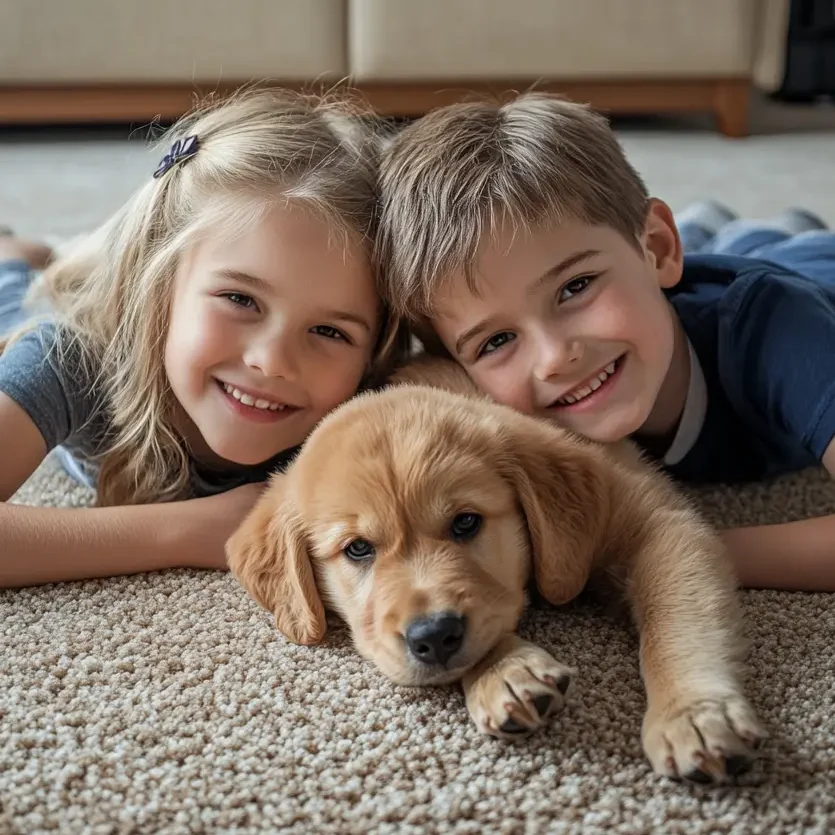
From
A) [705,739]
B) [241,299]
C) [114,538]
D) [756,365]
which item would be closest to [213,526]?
[114,538]

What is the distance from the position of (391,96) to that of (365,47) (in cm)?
28

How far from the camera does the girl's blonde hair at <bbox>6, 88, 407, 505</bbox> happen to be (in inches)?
72.1

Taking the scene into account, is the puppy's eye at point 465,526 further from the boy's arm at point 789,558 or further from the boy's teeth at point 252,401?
the boy's teeth at point 252,401

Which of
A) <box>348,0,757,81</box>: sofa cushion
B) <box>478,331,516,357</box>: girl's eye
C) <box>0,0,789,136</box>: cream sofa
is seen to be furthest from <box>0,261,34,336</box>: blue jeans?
<box>348,0,757,81</box>: sofa cushion

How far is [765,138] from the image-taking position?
5.27 metres

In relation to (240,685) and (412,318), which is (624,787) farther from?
(412,318)

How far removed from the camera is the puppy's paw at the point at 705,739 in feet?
3.64

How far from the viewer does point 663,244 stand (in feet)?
6.50

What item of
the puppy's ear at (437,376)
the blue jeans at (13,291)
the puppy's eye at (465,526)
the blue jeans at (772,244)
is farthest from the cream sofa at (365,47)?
the puppy's eye at (465,526)

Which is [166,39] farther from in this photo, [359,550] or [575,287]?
[359,550]

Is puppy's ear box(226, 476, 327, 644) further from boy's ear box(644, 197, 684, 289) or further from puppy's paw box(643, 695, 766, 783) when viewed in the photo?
boy's ear box(644, 197, 684, 289)

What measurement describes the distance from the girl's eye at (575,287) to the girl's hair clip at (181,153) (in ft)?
2.56

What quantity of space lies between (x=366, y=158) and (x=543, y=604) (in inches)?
37.2

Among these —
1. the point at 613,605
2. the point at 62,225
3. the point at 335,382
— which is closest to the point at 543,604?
the point at 613,605
